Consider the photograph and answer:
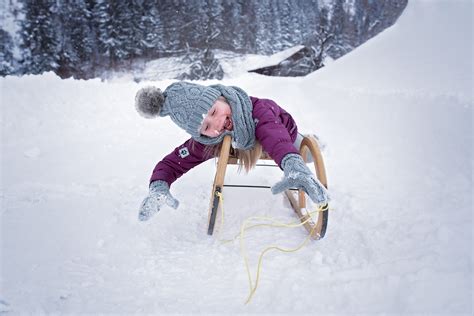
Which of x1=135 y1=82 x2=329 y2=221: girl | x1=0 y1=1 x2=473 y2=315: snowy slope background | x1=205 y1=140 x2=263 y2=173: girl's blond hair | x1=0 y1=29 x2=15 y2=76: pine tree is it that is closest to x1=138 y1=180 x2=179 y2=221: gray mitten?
x1=135 y1=82 x2=329 y2=221: girl

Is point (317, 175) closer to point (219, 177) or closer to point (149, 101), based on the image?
point (219, 177)

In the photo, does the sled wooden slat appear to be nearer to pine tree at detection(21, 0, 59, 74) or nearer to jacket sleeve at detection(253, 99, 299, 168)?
jacket sleeve at detection(253, 99, 299, 168)

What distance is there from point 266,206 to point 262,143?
0.46 meters

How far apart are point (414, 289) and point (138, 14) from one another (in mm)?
3095

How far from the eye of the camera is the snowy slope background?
2.95ft

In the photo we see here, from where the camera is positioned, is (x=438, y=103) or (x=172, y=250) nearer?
(x=172, y=250)

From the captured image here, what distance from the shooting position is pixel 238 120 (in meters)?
1.18

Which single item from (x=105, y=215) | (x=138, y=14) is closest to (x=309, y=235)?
(x=105, y=215)

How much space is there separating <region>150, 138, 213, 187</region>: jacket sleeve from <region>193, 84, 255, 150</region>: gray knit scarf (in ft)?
0.32

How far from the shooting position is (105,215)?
1.40 m

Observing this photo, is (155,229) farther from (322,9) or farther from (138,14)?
(322,9)

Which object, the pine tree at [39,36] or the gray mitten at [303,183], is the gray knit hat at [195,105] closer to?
the gray mitten at [303,183]

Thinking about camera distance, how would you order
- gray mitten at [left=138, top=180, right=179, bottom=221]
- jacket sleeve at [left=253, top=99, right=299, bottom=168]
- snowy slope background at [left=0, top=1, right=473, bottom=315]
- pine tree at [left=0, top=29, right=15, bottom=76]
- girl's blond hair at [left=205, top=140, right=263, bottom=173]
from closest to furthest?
snowy slope background at [left=0, top=1, right=473, bottom=315] → jacket sleeve at [left=253, top=99, right=299, bottom=168] → gray mitten at [left=138, top=180, right=179, bottom=221] → girl's blond hair at [left=205, top=140, right=263, bottom=173] → pine tree at [left=0, top=29, right=15, bottom=76]

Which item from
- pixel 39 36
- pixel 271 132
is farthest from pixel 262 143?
pixel 39 36
